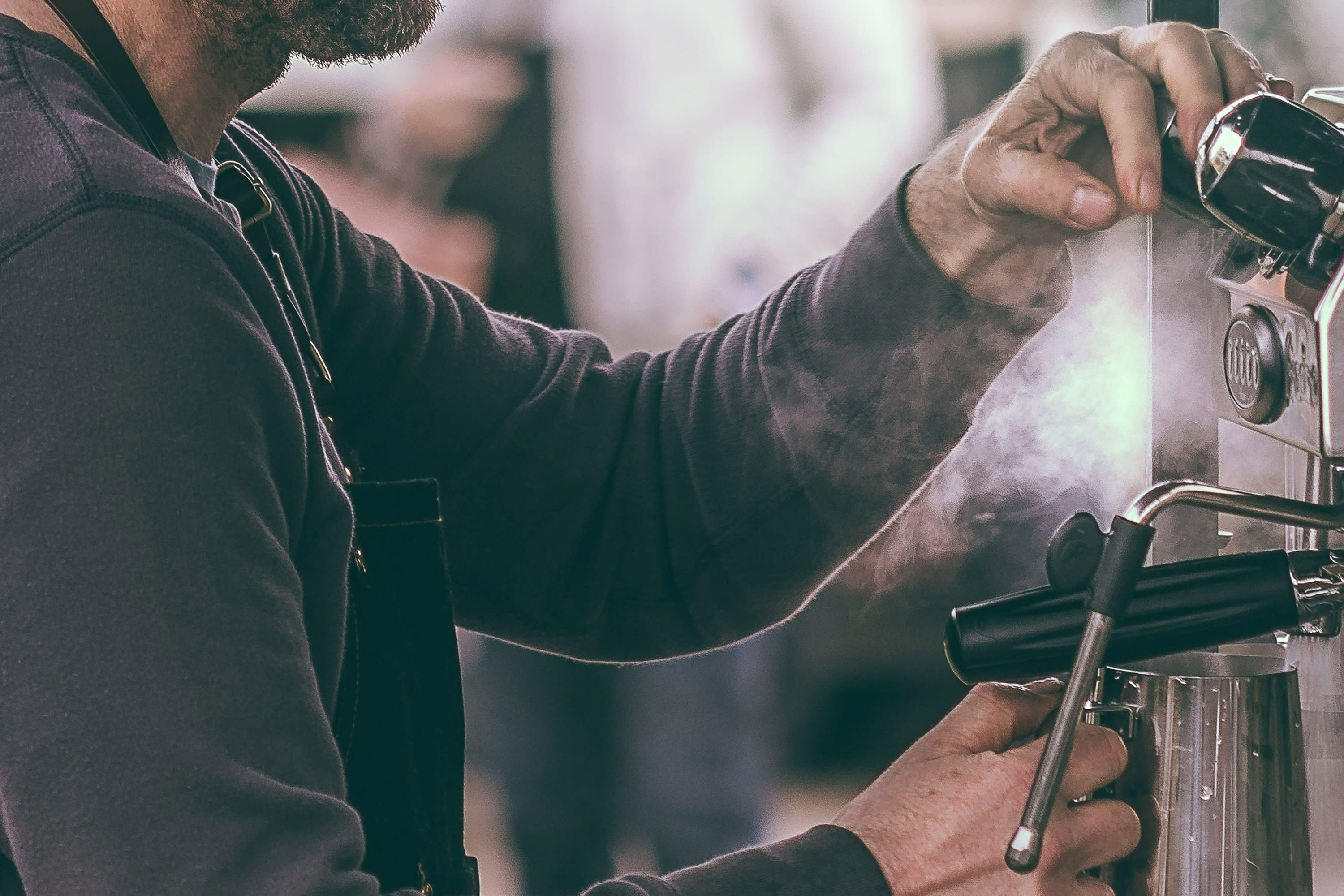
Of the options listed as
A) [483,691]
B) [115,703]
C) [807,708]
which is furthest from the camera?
[807,708]

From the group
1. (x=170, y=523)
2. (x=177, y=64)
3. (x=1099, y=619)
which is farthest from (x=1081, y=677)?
(x=177, y=64)

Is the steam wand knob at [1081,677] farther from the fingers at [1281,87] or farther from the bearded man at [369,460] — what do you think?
the fingers at [1281,87]

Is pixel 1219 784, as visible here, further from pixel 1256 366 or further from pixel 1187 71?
pixel 1187 71

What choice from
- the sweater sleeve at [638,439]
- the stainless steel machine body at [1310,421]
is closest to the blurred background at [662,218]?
the sweater sleeve at [638,439]

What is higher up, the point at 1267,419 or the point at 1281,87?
the point at 1281,87

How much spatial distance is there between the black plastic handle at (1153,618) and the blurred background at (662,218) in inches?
64.0

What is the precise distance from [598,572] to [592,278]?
1.44 meters

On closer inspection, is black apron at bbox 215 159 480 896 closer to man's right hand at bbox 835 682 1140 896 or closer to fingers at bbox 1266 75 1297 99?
man's right hand at bbox 835 682 1140 896

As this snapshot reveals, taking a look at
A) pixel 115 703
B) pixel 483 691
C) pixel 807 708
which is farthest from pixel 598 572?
pixel 807 708

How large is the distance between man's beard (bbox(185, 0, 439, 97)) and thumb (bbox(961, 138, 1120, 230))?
42 cm

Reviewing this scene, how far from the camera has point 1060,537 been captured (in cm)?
63

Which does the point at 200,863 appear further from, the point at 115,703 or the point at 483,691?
the point at 483,691

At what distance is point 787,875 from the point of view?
2.24 ft

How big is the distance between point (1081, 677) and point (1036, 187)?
331 mm
